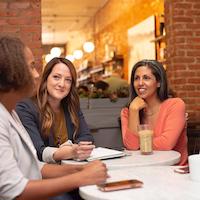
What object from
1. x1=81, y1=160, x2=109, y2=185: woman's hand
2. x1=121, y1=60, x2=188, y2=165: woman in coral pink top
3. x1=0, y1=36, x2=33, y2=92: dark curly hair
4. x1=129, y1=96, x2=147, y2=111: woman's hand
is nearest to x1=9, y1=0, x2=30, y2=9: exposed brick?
x1=121, y1=60, x2=188, y2=165: woman in coral pink top

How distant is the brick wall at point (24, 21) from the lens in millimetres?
3975

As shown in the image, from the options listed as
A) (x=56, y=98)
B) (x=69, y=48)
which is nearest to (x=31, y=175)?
(x=56, y=98)

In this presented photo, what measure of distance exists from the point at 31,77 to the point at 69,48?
14442 millimetres

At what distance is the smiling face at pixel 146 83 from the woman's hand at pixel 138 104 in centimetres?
7

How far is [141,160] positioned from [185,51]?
271 cm

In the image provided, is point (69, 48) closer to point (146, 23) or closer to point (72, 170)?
point (146, 23)

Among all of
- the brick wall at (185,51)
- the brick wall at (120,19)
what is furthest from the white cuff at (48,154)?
the brick wall at (120,19)

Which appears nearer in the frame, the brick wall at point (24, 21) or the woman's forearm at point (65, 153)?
the woman's forearm at point (65, 153)

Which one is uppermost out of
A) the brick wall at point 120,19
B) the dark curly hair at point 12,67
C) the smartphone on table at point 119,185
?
the brick wall at point 120,19

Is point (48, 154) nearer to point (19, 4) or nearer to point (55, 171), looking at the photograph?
point (55, 171)

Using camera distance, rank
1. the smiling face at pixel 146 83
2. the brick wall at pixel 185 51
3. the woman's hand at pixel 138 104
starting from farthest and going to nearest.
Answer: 1. the brick wall at pixel 185 51
2. the smiling face at pixel 146 83
3. the woman's hand at pixel 138 104

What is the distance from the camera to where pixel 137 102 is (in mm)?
2592

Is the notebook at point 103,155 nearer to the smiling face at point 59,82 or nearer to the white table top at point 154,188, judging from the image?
the white table top at point 154,188

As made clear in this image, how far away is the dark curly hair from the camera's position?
4.13 feet
